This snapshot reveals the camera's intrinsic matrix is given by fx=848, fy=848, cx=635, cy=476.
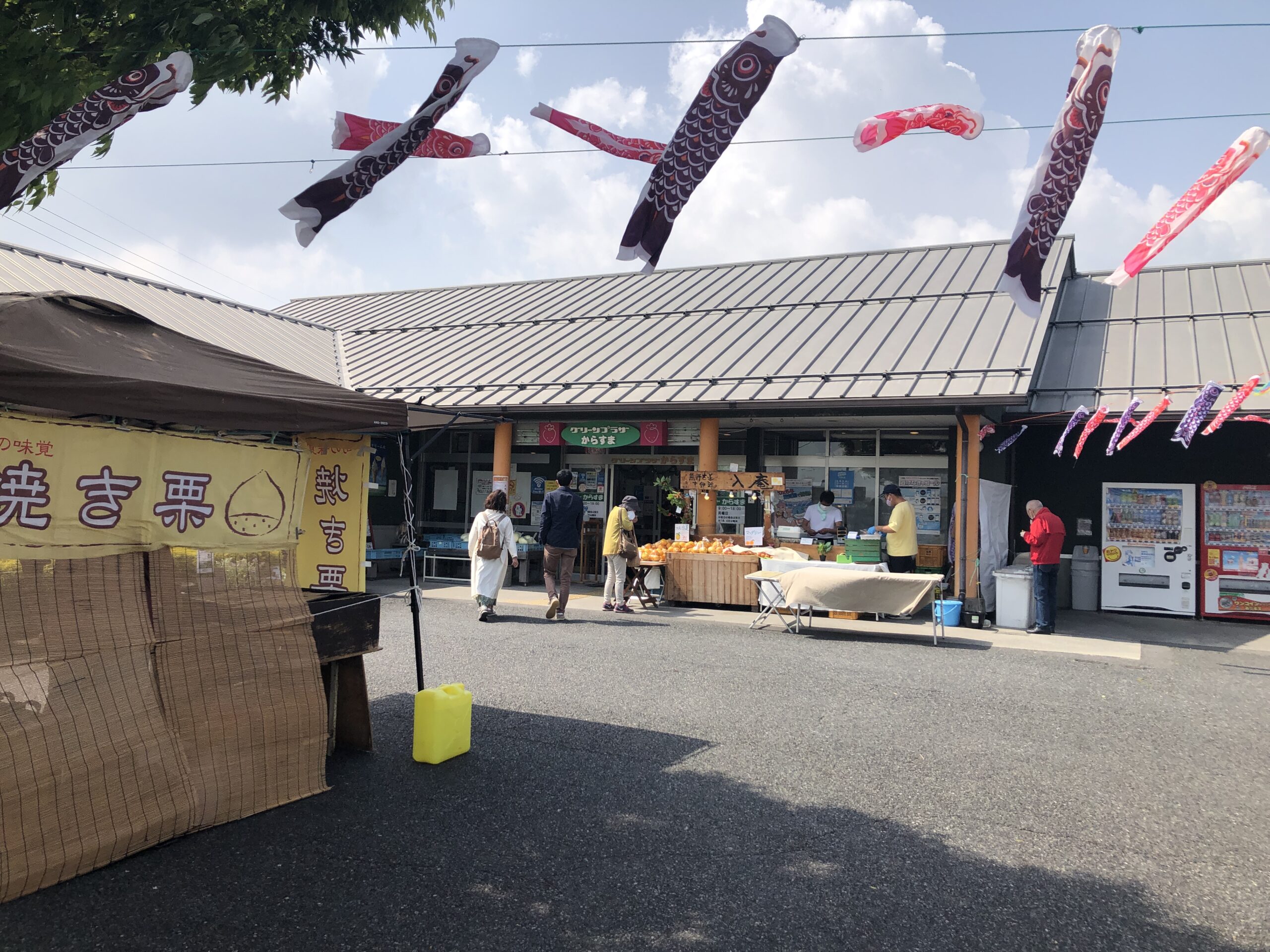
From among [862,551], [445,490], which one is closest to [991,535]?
[862,551]

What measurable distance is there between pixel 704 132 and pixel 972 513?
26.1 feet

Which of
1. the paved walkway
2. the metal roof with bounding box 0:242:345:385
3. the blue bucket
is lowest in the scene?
the paved walkway

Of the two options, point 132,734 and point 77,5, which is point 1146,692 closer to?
point 132,734

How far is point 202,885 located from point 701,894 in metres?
2.13

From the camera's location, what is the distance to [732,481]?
1355 cm

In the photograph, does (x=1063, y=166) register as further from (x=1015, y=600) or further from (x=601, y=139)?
(x=1015, y=600)

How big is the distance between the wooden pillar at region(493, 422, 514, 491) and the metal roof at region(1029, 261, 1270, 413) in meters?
8.68

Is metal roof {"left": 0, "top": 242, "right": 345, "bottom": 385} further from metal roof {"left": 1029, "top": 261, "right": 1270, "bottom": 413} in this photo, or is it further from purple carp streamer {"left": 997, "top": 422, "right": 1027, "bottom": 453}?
metal roof {"left": 1029, "top": 261, "right": 1270, "bottom": 413}

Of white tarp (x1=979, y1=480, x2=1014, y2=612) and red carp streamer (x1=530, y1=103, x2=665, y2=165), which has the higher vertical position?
red carp streamer (x1=530, y1=103, x2=665, y2=165)

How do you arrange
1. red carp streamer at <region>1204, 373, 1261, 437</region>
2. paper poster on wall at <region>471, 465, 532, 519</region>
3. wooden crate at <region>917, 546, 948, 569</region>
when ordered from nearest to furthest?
1. red carp streamer at <region>1204, 373, 1261, 437</region>
2. wooden crate at <region>917, 546, 948, 569</region>
3. paper poster on wall at <region>471, 465, 532, 519</region>

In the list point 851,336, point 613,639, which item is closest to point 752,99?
point 613,639

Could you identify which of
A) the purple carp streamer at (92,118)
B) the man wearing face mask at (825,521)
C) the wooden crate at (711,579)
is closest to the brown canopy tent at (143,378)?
the purple carp streamer at (92,118)

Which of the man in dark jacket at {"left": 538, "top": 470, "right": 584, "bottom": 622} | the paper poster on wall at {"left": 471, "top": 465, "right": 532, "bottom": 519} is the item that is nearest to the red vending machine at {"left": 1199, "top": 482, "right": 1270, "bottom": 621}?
the man in dark jacket at {"left": 538, "top": 470, "right": 584, "bottom": 622}

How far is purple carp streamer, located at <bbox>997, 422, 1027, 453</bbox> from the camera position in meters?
12.3
